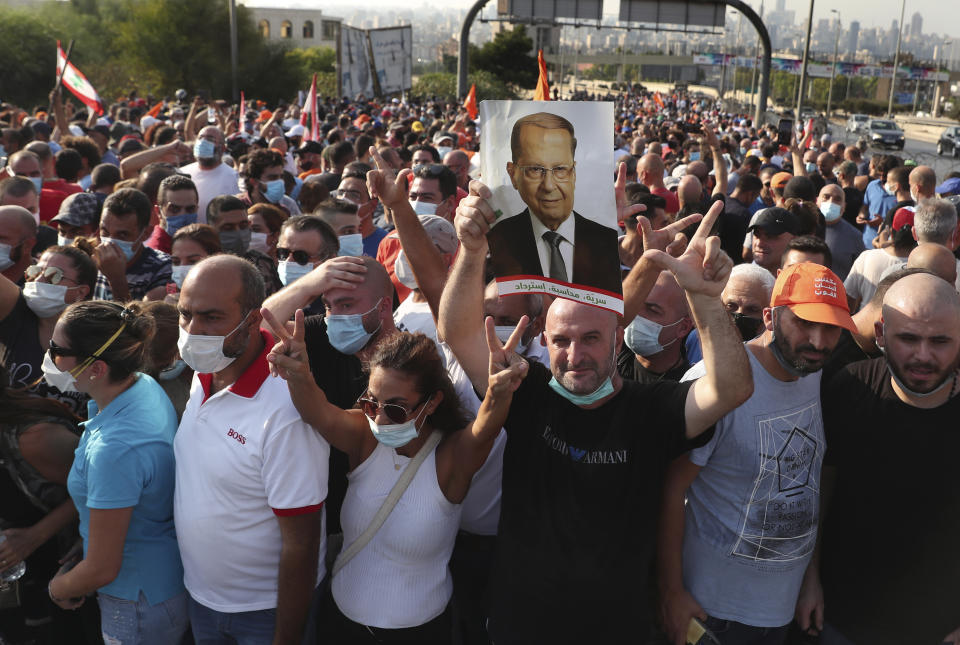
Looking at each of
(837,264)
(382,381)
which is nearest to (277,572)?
(382,381)

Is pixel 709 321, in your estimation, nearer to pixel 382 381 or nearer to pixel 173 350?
pixel 382 381

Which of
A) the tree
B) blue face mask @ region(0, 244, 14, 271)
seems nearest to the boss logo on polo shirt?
blue face mask @ region(0, 244, 14, 271)

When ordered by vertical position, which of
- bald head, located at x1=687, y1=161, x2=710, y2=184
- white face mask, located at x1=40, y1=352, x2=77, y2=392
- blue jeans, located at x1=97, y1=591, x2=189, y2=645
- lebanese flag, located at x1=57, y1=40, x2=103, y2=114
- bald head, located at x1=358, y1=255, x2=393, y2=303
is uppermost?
lebanese flag, located at x1=57, y1=40, x2=103, y2=114

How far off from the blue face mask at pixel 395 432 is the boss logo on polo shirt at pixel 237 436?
43cm

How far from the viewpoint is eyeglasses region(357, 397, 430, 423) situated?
279cm

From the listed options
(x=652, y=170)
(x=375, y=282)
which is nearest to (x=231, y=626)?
(x=375, y=282)

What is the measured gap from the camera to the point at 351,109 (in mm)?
27844

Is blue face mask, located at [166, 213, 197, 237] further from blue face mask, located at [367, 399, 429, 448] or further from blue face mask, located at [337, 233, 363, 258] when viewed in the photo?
blue face mask, located at [367, 399, 429, 448]

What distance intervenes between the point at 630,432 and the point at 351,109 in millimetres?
26646

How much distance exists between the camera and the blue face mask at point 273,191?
7332 millimetres

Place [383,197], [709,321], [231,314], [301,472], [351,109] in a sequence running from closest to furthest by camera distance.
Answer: [709,321]
[301,472]
[231,314]
[383,197]
[351,109]

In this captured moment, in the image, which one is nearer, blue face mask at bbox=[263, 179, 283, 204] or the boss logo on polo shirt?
the boss logo on polo shirt

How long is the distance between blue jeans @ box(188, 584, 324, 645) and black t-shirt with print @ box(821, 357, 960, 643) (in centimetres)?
200

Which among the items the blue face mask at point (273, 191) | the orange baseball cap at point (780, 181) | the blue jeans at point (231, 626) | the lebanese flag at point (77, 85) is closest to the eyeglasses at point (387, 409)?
the blue jeans at point (231, 626)
